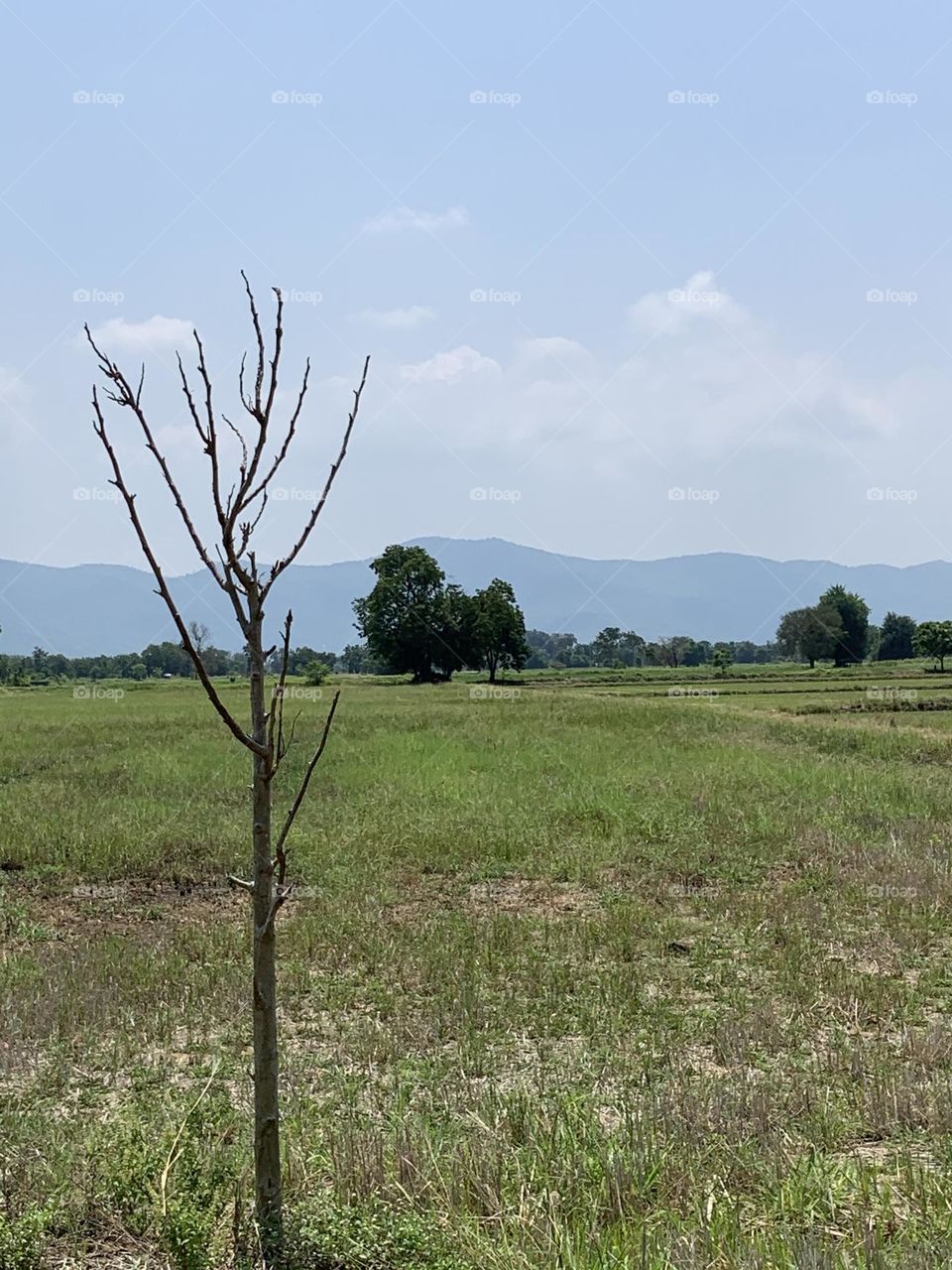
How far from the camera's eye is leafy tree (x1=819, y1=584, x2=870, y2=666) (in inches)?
4003

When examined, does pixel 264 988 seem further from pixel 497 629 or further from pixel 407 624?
pixel 407 624

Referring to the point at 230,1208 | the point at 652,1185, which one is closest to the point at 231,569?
the point at 230,1208

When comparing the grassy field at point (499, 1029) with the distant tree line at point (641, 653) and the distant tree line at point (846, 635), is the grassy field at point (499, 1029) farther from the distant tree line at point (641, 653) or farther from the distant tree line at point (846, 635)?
the distant tree line at point (641, 653)

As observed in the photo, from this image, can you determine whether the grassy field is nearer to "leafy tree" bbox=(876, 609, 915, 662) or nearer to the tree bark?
the tree bark

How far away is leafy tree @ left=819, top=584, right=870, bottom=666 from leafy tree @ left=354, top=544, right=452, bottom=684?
157 ft

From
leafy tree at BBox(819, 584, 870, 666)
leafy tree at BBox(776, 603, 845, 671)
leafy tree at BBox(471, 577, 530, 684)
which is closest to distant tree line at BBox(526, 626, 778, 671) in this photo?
leafy tree at BBox(776, 603, 845, 671)

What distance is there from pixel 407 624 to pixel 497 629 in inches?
273

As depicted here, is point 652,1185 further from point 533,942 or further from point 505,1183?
point 533,942

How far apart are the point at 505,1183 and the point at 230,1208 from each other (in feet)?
3.64

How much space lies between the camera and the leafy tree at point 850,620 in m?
102

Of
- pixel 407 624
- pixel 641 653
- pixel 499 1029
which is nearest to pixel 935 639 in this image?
pixel 407 624

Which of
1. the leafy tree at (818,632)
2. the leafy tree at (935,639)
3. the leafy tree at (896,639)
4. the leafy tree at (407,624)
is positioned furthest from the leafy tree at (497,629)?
the leafy tree at (896,639)

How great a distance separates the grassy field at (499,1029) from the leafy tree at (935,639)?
71.2 metres

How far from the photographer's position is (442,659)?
247 feet
